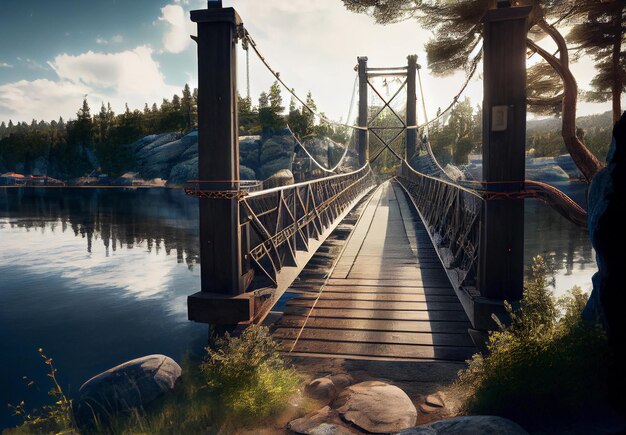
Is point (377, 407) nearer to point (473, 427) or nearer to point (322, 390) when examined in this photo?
point (322, 390)

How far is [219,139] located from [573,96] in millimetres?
7966

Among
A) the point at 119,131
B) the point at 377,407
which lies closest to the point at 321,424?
the point at 377,407

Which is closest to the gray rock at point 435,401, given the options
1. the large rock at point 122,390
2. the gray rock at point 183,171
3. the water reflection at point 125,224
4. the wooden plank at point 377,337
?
the wooden plank at point 377,337

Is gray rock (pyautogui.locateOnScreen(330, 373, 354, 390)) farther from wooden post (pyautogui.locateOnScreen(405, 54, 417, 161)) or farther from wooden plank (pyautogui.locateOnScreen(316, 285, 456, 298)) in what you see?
wooden post (pyautogui.locateOnScreen(405, 54, 417, 161))

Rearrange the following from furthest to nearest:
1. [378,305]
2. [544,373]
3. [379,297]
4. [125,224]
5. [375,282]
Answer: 1. [125,224]
2. [375,282]
3. [379,297]
4. [378,305]
5. [544,373]

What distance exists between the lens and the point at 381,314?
5637 mm

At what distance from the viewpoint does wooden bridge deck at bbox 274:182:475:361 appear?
15.3 feet

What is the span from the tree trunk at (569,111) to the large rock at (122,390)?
27.3ft

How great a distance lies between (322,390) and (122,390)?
2.02m

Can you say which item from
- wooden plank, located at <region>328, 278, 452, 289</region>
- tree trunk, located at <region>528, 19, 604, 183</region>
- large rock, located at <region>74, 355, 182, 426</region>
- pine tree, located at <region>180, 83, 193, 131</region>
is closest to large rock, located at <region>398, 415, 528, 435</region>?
large rock, located at <region>74, 355, 182, 426</region>

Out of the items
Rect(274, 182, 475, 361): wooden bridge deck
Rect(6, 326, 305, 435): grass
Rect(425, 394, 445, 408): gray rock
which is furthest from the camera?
Rect(274, 182, 475, 361): wooden bridge deck

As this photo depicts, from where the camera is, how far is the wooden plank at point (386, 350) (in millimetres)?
4445

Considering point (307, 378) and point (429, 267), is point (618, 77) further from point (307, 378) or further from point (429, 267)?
point (307, 378)

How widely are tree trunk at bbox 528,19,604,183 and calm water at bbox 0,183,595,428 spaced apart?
5494mm
